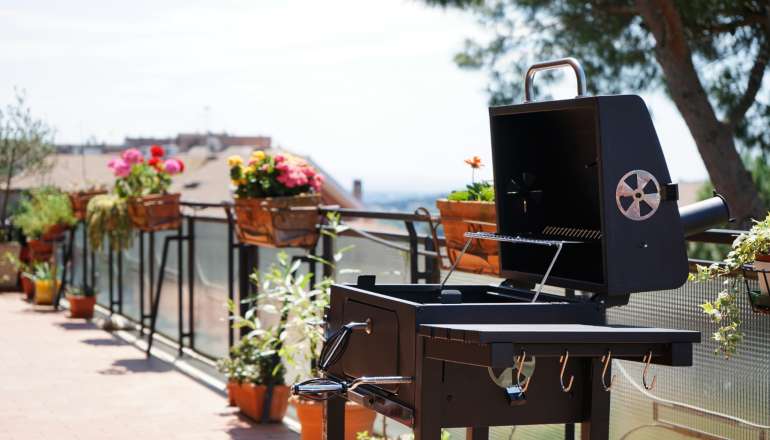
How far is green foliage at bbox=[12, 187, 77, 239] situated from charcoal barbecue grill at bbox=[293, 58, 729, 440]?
30.0ft

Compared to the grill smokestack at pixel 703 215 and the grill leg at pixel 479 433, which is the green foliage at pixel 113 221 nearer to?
the grill leg at pixel 479 433

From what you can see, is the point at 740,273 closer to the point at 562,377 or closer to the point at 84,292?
the point at 562,377

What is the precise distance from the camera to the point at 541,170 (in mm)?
3289

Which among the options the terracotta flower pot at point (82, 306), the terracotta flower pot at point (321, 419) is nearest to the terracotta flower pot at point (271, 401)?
the terracotta flower pot at point (321, 419)

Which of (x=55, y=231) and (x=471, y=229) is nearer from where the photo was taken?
(x=471, y=229)

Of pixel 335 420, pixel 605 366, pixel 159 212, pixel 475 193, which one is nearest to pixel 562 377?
pixel 605 366

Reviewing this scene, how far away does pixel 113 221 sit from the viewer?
9383 mm

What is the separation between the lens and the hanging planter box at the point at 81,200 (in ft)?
36.8

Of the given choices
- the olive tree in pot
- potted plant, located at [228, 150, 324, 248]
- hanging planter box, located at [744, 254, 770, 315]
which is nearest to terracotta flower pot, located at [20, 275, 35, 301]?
the olive tree in pot

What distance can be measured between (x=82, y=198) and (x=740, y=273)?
361 inches

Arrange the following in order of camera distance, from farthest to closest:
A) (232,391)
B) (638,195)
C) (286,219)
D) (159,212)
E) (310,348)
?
(159,212), (232,391), (286,219), (310,348), (638,195)

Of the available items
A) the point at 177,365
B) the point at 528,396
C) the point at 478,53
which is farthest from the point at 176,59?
the point at 528,396

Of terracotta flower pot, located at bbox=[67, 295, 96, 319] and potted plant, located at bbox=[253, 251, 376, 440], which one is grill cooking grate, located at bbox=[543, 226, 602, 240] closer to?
potted plant, located at bbox=[253, 251, 376, 440]

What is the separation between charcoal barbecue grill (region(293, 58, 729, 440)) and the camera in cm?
264
